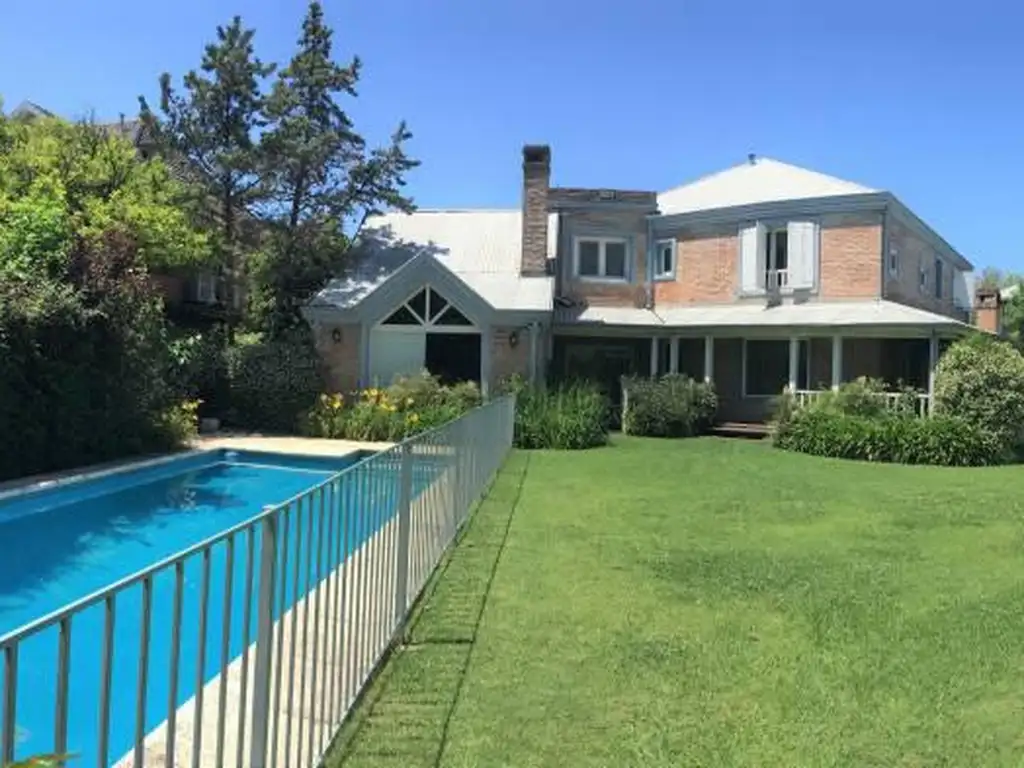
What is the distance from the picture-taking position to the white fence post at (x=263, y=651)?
333 cm

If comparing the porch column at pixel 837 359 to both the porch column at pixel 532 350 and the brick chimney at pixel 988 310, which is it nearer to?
the porch column at pixel 532 350

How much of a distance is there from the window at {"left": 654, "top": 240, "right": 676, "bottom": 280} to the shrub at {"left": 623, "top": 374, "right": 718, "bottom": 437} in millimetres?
4228

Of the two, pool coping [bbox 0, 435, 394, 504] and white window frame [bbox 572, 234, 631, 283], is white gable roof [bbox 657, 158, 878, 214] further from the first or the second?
pool coping [bbox 0, 435, 394, 504]

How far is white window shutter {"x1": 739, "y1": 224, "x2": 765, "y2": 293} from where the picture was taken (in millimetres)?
25047

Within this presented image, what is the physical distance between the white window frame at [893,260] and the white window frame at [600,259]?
23.4 feet

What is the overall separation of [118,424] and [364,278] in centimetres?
1007

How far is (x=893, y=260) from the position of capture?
2508cm

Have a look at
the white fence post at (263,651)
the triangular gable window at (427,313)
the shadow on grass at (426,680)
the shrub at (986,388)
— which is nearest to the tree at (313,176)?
the triangular gable window at (427,313)

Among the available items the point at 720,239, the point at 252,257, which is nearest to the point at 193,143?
the point at 252,257

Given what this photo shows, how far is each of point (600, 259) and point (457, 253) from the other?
14.1ft

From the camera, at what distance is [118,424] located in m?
16.7

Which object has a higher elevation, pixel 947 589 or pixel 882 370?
pixel 882 370

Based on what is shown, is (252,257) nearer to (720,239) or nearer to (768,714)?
(720,239)

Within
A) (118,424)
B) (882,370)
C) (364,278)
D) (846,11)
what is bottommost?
(118,424)
